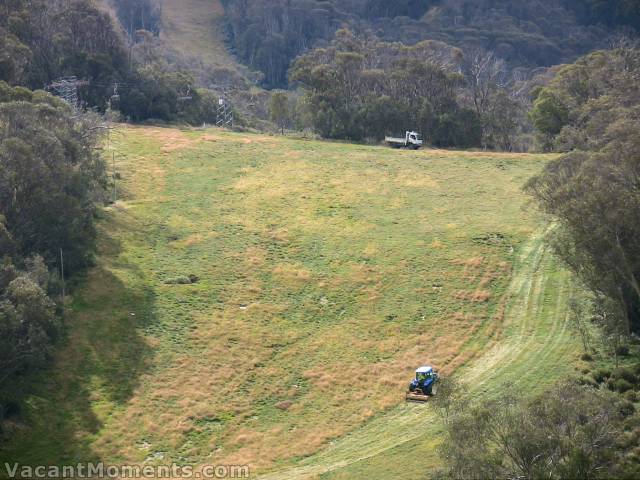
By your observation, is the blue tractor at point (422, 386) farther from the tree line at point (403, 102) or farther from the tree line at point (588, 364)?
the tree line at point (403, 102)

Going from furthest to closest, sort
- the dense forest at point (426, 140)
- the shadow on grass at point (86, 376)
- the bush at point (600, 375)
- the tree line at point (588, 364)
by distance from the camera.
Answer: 1. the bush at point (600, 375)
2. the shadow on grass at point (86, 376)
3. the dense forest at point (426, 140)
4. the tree line at point (588, 364)

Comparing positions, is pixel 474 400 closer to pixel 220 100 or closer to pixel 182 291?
pixel 182 291

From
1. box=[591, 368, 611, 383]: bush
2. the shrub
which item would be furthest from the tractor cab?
the shrub

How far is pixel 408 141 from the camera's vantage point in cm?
9606

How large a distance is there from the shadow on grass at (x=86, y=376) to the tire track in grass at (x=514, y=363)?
10.9 meters

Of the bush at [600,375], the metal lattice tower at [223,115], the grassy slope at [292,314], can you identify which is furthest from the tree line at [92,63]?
the bush at [600,375]

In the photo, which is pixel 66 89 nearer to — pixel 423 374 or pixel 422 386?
pixel 423 374

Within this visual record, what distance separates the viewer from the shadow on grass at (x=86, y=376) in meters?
42.8

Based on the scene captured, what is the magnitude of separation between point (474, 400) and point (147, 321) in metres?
22.3

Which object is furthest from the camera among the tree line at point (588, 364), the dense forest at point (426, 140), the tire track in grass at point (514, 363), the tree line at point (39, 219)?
the tire track in grass at point (514, 363)

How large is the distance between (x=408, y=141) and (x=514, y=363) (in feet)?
164

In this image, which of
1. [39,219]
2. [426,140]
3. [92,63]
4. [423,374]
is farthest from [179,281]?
[92,63]

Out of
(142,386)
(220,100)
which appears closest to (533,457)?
(142,386)

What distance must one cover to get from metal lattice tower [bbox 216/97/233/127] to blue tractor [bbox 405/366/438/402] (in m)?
71.4
